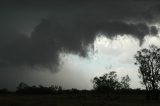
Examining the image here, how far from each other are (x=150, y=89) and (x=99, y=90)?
52438 mm

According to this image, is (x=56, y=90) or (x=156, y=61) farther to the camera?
(x=56, y=90)

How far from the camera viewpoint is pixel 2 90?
177875mm

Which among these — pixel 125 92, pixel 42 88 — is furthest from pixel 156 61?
pixel 42 88

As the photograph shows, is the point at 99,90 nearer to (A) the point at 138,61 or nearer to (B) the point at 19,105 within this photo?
(A) the point at 138,61

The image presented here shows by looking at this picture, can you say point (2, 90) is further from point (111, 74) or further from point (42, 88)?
point (111, 74)

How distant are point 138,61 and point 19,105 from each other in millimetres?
54742

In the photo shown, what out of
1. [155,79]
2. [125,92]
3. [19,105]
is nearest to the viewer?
[19,105]

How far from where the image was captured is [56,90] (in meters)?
188

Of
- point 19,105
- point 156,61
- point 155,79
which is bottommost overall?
point 19,105

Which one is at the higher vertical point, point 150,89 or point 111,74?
point 111,74

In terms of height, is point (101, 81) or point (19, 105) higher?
point (101, 81)

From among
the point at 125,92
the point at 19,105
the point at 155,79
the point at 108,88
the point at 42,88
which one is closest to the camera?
the point at 19,105

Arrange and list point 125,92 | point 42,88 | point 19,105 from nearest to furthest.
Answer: point 19,105 → point 125,92 → point 42,88

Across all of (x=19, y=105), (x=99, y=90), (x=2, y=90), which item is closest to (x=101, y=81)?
(x=99, y=90)
